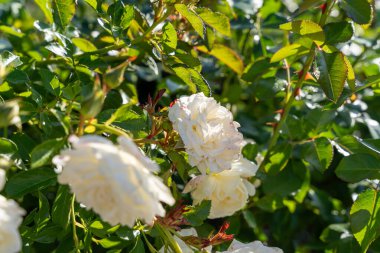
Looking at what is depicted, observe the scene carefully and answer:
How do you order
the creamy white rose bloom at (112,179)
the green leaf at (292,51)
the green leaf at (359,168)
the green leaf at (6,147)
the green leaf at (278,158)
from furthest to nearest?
the green leaf at (278,158) → the green leaf at (292,51) → the green leaf at (359,168) → the green leaf at (6,147) → the creamy white rose bloom at (112,179)

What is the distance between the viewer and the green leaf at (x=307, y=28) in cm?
119

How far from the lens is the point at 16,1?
1842 millimetres

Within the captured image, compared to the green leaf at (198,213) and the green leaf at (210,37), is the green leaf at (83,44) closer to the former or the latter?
the green leaf at (210,37)

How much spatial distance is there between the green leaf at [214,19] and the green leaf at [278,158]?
0.30 m

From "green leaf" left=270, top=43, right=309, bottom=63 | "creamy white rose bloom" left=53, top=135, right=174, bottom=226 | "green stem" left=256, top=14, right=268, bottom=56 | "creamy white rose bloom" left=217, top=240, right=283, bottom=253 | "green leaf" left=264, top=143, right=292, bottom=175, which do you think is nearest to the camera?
"creamy white rose bloom" left=53, top=135, right=174, bottom=226

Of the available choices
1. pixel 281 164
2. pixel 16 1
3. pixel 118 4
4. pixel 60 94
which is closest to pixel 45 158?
pixel 60 94

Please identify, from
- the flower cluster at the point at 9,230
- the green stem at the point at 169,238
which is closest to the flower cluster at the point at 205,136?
the green stem at the point at 169,238

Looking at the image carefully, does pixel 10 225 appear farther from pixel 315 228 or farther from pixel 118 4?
pixel 315 228

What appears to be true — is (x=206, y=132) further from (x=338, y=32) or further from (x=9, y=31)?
(x=9, y=31)

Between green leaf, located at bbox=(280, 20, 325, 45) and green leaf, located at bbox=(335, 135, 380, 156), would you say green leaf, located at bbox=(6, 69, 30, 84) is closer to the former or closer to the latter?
green leaf, located at bbox=(280, 20, 325, 45)

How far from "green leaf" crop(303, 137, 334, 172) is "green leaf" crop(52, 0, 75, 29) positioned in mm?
549

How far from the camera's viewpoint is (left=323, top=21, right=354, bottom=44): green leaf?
1234 mm

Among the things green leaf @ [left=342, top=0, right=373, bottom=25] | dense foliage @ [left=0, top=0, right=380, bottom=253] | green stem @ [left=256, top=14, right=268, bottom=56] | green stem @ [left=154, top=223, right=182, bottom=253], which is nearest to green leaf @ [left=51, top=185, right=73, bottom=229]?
dense foliage @ [left=0, top=0, right=380, bottom=253]

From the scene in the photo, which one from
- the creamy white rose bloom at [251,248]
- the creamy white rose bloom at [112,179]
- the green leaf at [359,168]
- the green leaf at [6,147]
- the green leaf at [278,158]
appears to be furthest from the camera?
the green leaf at [278,158]
